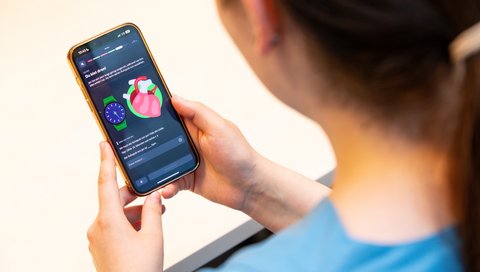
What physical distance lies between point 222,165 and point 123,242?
0.45 ft

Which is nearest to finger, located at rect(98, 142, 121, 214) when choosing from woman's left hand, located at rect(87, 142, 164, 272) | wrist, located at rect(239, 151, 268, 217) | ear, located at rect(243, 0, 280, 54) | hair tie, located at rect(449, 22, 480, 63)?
woman's left hand, located at rect(87, 142, 164, 272)

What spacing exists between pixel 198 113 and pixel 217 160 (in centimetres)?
5

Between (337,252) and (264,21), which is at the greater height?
(264,21)

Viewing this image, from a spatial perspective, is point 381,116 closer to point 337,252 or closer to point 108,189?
point 337,252

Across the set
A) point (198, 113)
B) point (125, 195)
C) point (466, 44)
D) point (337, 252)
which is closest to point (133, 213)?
point (125, 195)

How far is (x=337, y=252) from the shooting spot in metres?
0.40

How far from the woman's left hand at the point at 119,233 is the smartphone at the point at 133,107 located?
0.8 inches

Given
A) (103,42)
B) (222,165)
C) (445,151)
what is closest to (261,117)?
(222,165)

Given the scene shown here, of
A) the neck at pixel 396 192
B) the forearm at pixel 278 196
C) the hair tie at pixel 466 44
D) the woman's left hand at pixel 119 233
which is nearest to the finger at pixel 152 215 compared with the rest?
the woman's left hand at pixel 119 233

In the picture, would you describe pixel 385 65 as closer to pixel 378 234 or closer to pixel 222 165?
pixel 378 234

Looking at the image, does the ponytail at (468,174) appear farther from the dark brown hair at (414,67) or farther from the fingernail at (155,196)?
the fingernail at (155,196)

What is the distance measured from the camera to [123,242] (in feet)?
1.94

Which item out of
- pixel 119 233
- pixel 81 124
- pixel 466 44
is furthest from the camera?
pixel 81 124

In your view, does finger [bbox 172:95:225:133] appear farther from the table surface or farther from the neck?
the neck
